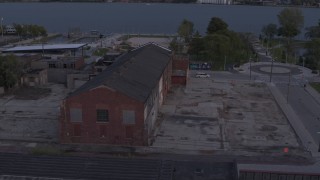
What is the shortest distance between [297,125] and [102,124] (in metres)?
11.2

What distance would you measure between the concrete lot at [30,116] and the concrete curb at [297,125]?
12680 millimetres

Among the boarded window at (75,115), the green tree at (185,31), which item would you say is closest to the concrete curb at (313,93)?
the boarded window at (75,115)

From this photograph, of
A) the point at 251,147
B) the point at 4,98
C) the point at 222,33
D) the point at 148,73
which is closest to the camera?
the point at 251,147

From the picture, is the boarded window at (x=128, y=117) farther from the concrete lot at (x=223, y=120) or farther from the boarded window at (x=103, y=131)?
the concrete lot at (x=223, y=120)

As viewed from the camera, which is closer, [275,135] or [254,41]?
[275,135]

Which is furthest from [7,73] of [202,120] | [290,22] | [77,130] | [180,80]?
[290,22]

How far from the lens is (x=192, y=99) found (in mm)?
30281

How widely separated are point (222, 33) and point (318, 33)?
60.1 ft

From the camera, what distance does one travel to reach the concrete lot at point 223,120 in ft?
72.5

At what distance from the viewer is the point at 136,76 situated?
25.6 meters

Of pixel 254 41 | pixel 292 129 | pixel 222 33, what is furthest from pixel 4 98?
pixel 254 41

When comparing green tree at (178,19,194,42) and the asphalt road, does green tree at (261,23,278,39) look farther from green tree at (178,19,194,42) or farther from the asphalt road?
the asphalt road

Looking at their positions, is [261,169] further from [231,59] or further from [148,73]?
[231,59]

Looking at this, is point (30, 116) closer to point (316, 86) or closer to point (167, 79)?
point (167, 79)
